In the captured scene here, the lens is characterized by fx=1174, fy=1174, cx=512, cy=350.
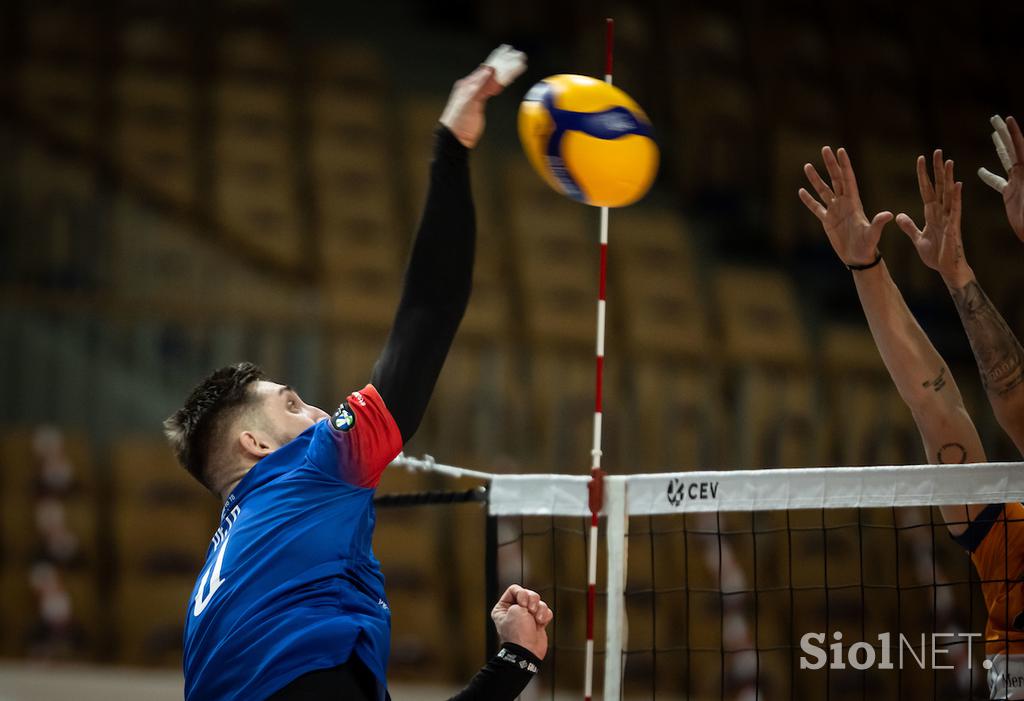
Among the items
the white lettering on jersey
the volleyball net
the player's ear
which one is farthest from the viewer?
the volleyball net

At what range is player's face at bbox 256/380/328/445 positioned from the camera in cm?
294

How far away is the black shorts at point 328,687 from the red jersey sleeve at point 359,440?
1.36 feet

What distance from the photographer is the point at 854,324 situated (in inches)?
438

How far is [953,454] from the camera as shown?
3.40 m

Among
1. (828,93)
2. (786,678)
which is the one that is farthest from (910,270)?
(786,678)

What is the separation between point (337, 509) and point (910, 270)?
356 inches

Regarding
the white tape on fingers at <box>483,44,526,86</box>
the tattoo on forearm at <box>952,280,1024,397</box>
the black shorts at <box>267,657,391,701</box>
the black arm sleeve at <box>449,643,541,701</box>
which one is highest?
the white tape on fingers at <box>483,44,526,86</box>

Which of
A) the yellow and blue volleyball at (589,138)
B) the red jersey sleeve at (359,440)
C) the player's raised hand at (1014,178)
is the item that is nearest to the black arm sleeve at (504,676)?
the red jersey sleeve at (359,440)

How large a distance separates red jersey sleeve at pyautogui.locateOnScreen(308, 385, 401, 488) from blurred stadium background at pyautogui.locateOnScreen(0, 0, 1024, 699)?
222 inches

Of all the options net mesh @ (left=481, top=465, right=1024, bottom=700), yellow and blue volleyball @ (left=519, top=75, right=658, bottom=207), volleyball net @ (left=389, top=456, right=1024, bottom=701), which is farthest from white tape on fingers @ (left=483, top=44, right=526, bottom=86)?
net mesh @ (left=481, top=465, right=1024, bottom=700)

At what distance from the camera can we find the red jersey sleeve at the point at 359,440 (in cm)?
259

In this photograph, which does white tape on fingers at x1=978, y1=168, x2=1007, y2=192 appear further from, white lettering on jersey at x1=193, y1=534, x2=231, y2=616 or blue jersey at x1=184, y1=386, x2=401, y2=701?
white lettering on jersey at x1=193, y1=534, x2=231, y2=616

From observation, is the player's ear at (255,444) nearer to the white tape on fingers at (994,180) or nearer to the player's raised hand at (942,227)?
the player's raised hand at (942,227)

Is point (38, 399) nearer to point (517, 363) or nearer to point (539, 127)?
point (517, 363)
